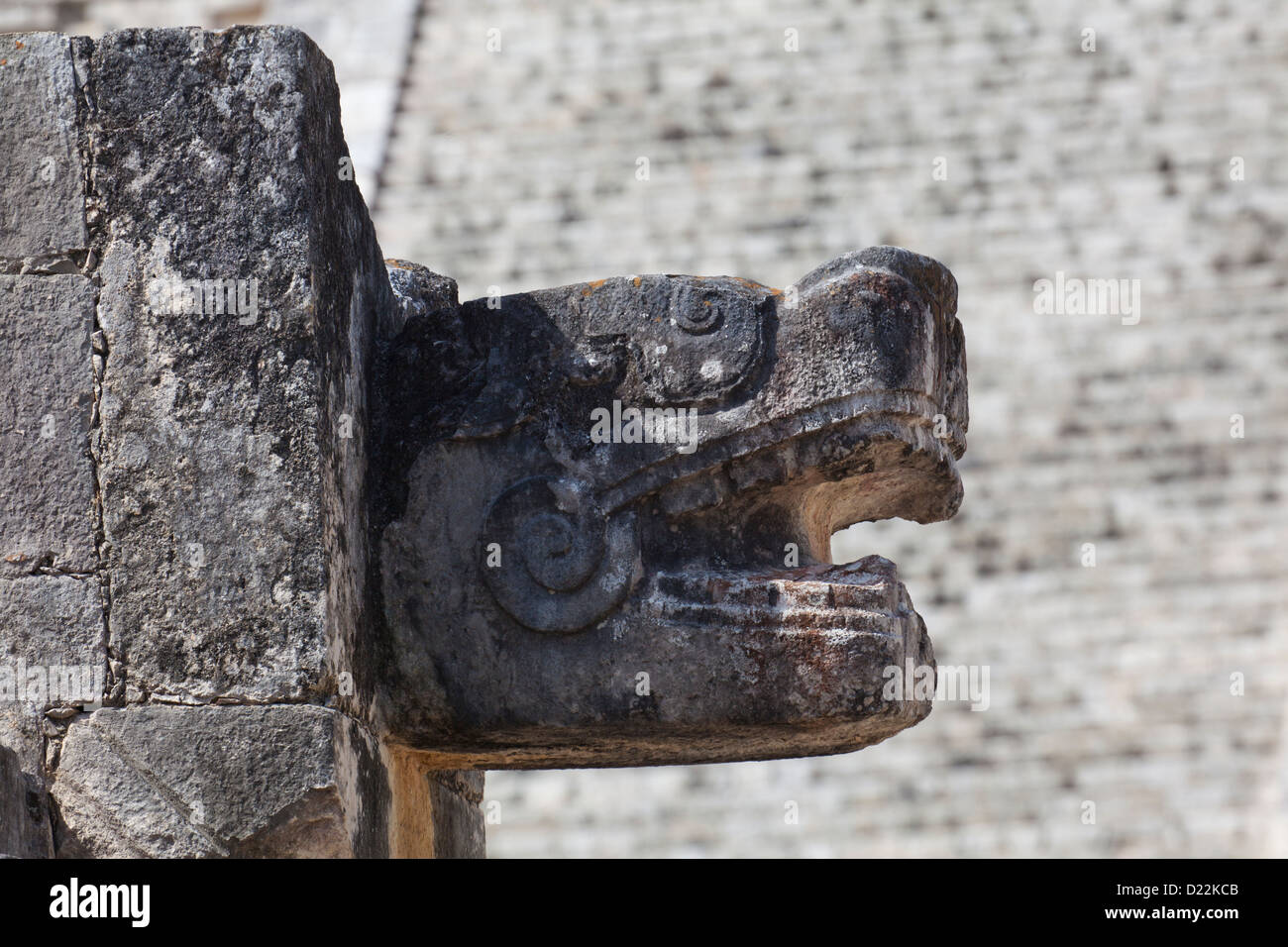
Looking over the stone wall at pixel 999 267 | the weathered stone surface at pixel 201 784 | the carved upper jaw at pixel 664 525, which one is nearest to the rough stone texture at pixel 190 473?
the weathered stone surface at pixel 201 784

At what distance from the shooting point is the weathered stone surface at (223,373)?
2.64m

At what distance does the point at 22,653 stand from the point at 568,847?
986cm

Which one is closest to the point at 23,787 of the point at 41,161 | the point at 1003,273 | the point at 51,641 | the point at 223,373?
the point at 51,641

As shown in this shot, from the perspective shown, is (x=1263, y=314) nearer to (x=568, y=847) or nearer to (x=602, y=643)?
(x=568, y=847)

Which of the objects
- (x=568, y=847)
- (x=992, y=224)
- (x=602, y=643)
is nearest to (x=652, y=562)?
(x=602, y=643)

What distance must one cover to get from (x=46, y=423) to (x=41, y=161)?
1.30 ft

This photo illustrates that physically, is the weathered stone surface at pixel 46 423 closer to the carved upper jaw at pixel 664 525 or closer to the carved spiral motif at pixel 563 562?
A: the carved upper jaw at pixel 664 525

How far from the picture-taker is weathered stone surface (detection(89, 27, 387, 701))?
8.68 feet

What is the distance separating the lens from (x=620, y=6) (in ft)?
54.6

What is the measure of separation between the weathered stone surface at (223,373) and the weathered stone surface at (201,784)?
0.15 ft

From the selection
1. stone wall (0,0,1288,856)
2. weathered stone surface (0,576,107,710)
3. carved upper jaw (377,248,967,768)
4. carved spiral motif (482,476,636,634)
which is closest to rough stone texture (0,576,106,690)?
weathered stone surface (0,576,107,710)

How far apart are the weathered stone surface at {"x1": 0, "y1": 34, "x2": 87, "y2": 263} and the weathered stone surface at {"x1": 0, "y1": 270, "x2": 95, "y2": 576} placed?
55 millimetres

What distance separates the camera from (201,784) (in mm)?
2609

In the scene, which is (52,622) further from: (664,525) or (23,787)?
(664,525)
